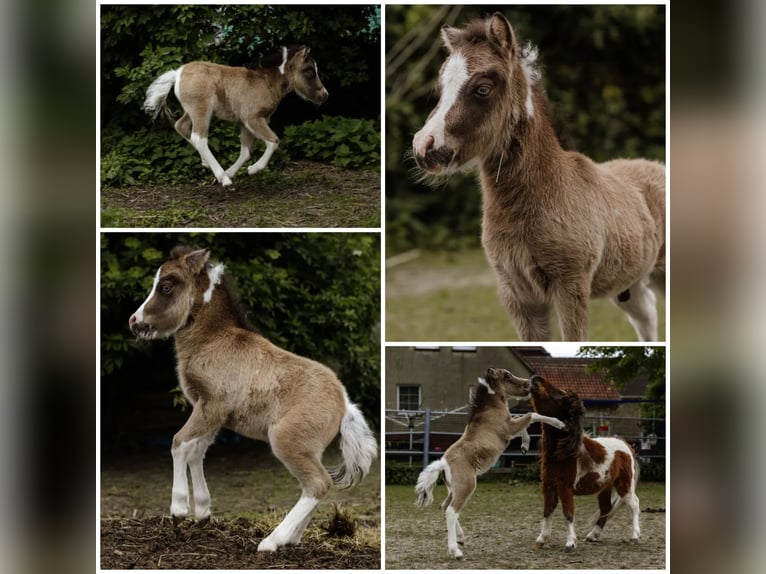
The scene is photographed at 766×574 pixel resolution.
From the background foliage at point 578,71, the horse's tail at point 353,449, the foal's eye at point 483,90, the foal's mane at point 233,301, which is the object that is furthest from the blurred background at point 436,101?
the horse's tail at point 353,449

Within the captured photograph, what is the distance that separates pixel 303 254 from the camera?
480 cm

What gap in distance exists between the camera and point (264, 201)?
4531mm

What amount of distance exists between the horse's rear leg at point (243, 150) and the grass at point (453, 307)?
2.72m

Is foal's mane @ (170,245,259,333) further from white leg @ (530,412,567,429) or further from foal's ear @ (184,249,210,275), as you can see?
white leg @ (530,412,567,429)

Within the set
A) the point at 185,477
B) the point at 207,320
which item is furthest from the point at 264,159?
the point at 185,477

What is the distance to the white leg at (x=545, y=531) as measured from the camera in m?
4.58

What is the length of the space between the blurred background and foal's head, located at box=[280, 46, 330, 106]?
0.92 meters

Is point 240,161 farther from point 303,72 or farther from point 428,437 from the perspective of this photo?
point 428,437

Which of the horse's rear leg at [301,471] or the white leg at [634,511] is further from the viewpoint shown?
the white leg at [634,511]

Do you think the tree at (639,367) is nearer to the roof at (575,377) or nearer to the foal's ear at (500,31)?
the roof at (575,377)

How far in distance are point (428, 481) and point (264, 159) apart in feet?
5.50

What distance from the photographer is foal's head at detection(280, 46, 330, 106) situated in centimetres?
450
